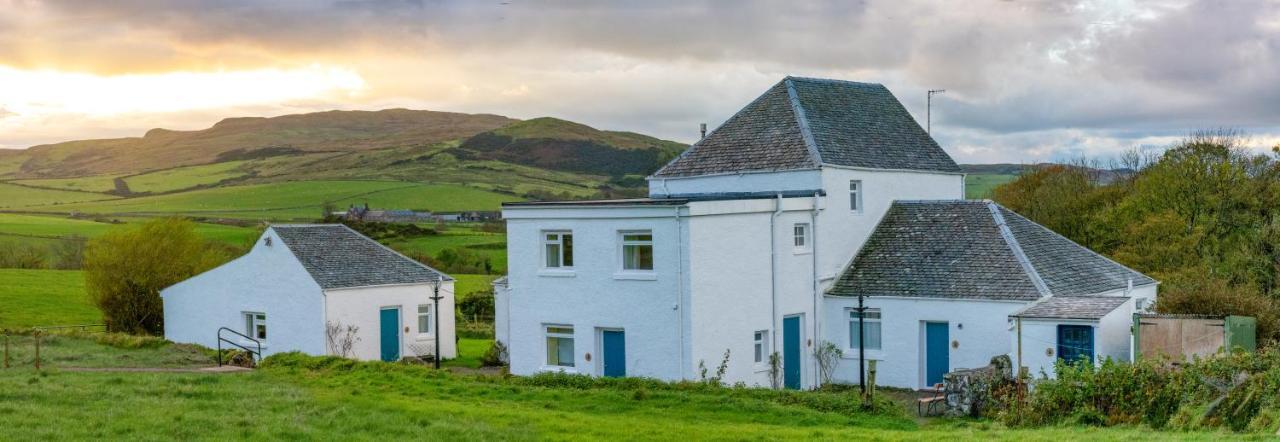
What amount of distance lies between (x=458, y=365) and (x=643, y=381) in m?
16.4

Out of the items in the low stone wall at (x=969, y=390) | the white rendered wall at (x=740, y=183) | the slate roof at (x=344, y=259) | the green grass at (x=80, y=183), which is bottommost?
the low stone wall at (x=969, y=390)

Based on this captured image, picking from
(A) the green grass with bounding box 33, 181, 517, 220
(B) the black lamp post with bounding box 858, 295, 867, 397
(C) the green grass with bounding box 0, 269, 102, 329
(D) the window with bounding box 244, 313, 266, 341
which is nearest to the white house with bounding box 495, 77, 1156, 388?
(B) the black lamp post with bounding box 858, 295, 867, 397

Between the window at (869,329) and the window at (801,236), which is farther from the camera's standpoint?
the window at (869,329)

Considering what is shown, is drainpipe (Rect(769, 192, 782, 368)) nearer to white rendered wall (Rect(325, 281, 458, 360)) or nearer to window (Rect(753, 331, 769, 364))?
window (Rect(753, 331, 769, 364))

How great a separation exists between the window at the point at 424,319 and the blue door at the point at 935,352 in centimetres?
1920

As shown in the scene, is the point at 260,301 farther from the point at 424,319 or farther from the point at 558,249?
the point at 558,249

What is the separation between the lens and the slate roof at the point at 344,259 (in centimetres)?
3809

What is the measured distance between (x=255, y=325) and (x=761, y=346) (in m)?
19.4

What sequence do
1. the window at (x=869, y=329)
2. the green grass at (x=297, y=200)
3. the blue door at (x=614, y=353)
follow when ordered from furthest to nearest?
1. the green grass at (x=297, y=200)
2. the window at (x=869, y=329)
3. the blue door at (x=614, y=353)

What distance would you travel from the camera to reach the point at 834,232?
3166 cm

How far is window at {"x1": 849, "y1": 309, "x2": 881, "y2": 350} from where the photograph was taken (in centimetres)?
3081

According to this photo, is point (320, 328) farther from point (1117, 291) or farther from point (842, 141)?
point (1117, 291)

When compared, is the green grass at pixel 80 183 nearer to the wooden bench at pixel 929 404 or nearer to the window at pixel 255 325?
the window at pixel 255 325

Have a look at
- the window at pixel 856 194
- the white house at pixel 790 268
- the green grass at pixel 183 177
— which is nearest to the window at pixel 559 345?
the white house at pixel 790 268
